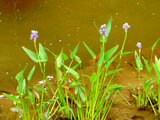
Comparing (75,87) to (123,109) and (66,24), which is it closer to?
(123,109)

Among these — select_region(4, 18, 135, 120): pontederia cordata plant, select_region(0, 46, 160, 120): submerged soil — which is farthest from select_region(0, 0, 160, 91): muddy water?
select_region(4, 18, 135, 120): pontederia cordata plant

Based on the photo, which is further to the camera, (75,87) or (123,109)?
(123,109)

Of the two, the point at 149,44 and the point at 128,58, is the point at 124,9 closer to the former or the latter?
the point at 149,44

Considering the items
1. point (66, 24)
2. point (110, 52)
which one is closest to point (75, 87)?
point (110, 52)

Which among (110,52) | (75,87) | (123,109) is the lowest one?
(123,109)

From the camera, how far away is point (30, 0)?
3281mm

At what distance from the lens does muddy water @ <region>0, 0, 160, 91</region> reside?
2469 millimetres

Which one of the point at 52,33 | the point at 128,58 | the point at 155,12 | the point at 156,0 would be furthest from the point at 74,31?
the point at 156,0

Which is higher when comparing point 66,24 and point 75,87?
point 66,24

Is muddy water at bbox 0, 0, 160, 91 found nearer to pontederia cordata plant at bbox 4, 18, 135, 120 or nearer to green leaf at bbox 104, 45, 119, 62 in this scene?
pontederia cordata plant at bbox 4, 18, 135, 120

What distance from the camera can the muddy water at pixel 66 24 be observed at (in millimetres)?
2469

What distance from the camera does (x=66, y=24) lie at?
2891 millimetres

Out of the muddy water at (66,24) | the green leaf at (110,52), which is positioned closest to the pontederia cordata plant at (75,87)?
the green leaf at (110,52)

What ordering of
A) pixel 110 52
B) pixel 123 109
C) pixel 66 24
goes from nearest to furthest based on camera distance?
pixel 110 52 → pixel 123 109 → pixel 66 24
